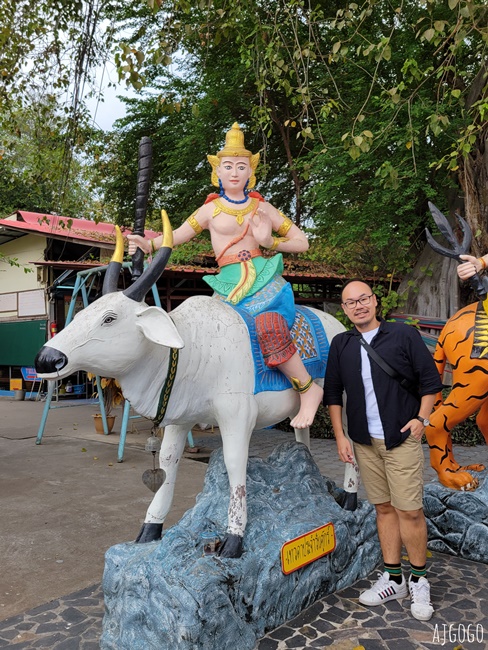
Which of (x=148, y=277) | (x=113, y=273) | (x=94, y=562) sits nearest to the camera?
(x=148, y=277)

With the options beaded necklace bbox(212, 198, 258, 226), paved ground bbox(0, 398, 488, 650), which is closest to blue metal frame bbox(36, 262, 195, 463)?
paved ground bbox(0, 398, 488, 650)

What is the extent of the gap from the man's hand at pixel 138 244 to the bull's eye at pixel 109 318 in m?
0.56

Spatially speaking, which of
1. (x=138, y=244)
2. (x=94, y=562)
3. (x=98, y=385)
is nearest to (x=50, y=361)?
(x=138, y=244)

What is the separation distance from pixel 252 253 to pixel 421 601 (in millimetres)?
1832

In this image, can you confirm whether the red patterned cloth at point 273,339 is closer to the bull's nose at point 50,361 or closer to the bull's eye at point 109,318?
the bull's eye at point 109,318

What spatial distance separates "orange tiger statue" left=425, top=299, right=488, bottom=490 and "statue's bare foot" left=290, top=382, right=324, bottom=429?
104 cm

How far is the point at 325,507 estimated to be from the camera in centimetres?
300

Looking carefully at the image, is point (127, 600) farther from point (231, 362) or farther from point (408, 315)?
point (408, 315)

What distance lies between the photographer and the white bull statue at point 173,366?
2191mm

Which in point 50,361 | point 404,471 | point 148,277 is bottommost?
point 404,471

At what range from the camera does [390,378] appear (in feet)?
8.41

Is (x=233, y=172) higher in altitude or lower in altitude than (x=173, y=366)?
higher

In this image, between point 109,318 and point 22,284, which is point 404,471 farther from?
point 22,284

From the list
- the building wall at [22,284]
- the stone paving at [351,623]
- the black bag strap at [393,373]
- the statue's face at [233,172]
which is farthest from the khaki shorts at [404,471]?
the building wall at [22,284]
